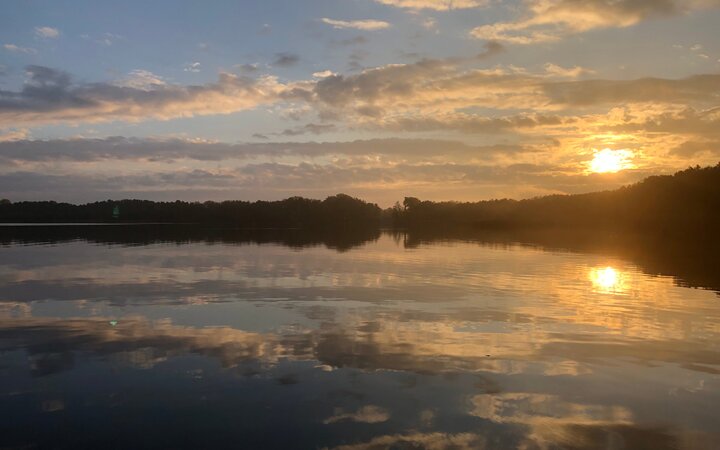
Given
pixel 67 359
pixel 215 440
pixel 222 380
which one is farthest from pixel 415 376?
pixel 67 359

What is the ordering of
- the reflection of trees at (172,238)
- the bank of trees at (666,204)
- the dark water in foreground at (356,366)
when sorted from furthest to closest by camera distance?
1. the bank of trees at (666,204)
2. the reflection of trees at (172,238)
3. the dark water in foreground at (356,366)

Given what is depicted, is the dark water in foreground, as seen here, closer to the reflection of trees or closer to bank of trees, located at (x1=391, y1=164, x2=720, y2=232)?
the reflection of trees

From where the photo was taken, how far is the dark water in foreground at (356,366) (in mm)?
10766

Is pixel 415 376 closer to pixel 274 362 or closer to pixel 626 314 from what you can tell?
pixel 274 362

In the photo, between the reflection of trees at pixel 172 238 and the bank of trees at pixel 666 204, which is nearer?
the reflection of trees at pixel 172 238

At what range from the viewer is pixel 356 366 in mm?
15125

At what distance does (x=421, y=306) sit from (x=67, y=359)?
48.9 feet

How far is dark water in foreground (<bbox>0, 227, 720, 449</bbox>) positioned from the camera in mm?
10766

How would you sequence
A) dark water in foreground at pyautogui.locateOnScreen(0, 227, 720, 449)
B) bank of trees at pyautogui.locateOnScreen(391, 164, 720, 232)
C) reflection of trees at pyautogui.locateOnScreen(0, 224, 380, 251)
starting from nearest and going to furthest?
dark water in foreground at pyautogui.locateOnScreen(0, 227, 720, 449), reflection of trees at pyautogui.locateOnScreen(0, 224, 380, 251), bank of trees at pyautogui.locateOnScreen(391, 164, 720, 232)

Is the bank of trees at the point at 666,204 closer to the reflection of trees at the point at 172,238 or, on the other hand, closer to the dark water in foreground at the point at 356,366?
the reflection of trees at the point at 172,238

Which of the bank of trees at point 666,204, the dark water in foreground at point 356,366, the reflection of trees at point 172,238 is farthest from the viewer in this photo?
the bank of trees at point 666,204

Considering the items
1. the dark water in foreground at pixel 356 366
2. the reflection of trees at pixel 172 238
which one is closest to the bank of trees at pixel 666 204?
the reflection of trees at pixel 172 238

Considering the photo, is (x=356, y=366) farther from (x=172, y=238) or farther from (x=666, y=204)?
(x=666, y=204)

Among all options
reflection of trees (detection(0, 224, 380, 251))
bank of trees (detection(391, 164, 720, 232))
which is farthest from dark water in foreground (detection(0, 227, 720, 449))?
bank of trees (detection(391, 164, 720, 232))
